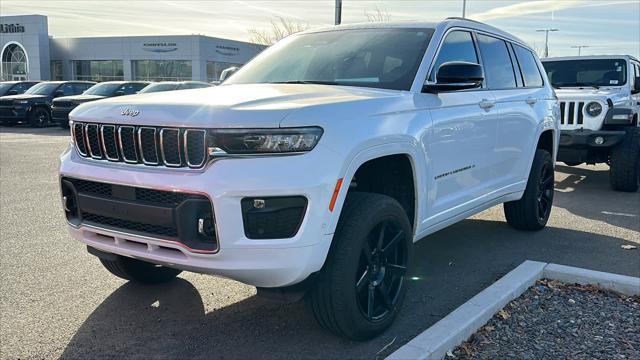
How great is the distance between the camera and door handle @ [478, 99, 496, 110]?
4766mm

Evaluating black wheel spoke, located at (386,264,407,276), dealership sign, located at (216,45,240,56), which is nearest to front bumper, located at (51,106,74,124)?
black wheel spoke, located at (386,264,407,276)

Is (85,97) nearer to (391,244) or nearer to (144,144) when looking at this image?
(144,144)

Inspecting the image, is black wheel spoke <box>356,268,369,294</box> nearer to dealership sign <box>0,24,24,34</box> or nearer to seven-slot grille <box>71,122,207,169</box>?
seven-slot grille <box>71,122,207,169</box>

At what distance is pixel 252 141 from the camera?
2986 millimetres

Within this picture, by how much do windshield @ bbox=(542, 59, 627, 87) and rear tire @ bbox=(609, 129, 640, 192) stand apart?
153 cm

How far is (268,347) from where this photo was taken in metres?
3.53

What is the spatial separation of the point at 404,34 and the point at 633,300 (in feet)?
8.10

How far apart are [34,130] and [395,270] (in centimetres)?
1976

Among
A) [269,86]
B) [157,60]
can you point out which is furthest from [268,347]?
[157,60]

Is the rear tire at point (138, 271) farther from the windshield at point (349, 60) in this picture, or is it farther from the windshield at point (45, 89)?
the windshield at point (45, 89)

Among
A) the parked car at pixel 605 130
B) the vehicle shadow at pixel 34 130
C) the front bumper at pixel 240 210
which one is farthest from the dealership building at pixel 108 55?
the front bumper at pixel 240 210

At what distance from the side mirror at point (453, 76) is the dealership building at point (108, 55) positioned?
49.8 meters

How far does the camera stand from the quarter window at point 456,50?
440cm

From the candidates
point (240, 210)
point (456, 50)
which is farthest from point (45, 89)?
point (240, 210)
